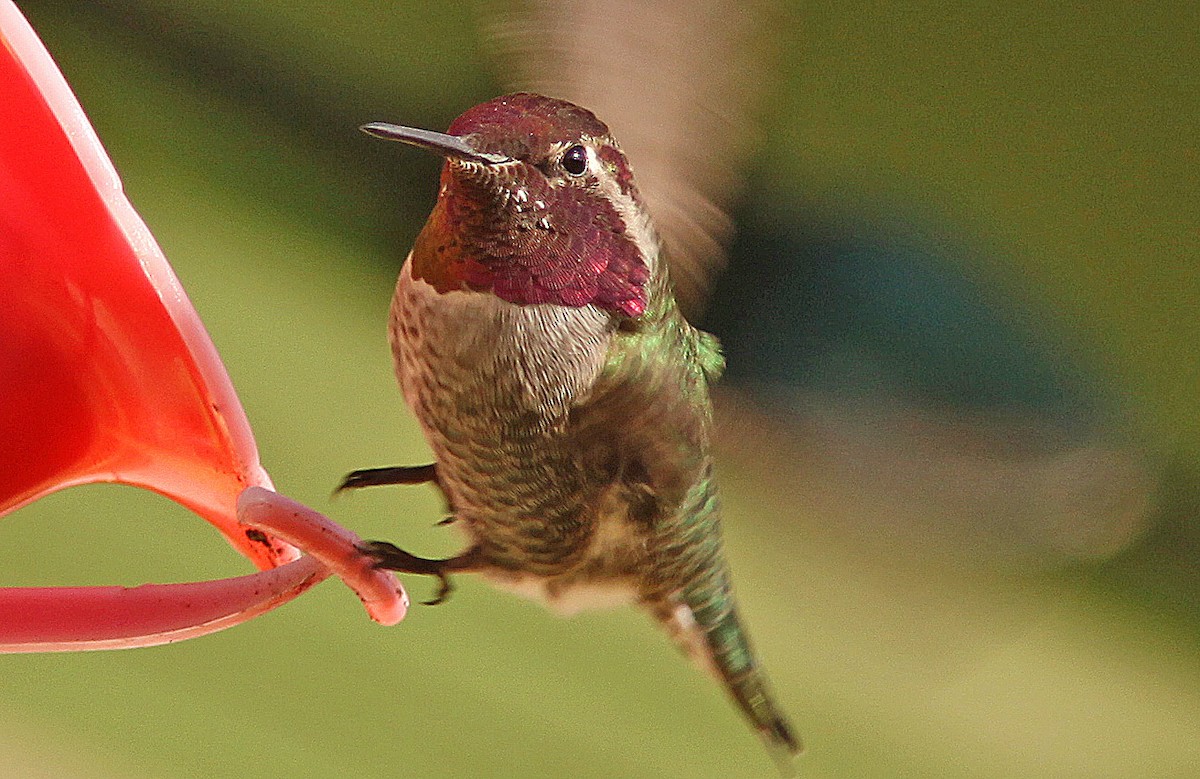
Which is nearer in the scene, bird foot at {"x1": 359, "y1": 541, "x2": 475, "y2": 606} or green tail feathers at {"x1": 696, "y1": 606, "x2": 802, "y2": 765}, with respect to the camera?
bird foot at {"x1": 359, "y1": 541, "x2": 475, "y2": 606}

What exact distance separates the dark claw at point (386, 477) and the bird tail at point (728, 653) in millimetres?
189

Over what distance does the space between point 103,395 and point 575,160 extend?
25 cm

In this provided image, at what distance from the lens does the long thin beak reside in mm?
477

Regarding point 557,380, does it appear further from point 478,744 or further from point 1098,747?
point 1098,747

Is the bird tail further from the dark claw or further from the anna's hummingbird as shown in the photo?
the dark claw

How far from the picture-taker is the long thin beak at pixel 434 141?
477mm

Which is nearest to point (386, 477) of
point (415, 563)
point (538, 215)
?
point (415, 563)

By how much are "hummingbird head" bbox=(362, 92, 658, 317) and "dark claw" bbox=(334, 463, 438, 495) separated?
0.12m

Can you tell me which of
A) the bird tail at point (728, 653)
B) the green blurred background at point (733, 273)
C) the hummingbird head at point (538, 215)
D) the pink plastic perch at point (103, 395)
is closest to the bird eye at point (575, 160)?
the hummingbird head at point (538, 215)

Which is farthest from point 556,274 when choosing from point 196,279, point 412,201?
point 412,201

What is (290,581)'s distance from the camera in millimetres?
513

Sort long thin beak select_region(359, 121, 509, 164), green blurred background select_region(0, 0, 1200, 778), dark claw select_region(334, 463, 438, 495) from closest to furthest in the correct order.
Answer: long thin beak select_region(359, 121, 509, 164) → dark claw select_region(334, 463, 438, 495) → green blurred background select_region(0, 0, 1200, 778)

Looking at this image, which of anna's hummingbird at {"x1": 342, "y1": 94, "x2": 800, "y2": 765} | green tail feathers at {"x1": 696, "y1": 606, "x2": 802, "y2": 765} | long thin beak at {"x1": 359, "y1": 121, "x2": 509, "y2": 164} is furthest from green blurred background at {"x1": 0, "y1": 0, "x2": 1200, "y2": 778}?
long thin beak at {"x1": 359, "y1": 121, "x2": 509, "y2": 164}

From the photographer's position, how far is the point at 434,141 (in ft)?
1.68
